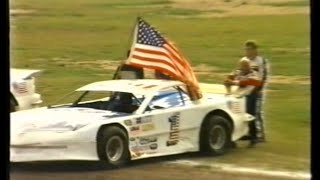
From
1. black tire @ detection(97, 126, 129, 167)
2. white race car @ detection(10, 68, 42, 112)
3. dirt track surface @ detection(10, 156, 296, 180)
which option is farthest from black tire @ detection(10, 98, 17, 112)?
black tire @ detection(97, 126, 129, 167)

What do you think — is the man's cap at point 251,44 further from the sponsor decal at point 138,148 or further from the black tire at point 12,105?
the black tire at point 12,105

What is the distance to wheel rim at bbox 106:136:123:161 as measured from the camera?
3273 millimetres

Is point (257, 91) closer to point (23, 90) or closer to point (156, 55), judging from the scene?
point (156, 55)

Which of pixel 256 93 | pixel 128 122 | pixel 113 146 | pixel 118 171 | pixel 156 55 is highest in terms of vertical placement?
pixel 156 55

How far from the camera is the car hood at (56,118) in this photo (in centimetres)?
328

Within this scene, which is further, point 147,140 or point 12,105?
point 12,105

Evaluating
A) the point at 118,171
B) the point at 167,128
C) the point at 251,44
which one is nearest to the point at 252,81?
the point at 251,44

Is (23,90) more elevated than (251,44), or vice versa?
(251,44)

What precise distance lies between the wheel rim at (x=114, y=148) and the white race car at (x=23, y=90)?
366 millimetres

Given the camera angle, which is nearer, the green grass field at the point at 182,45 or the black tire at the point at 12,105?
the green grass field at the point at 182,45

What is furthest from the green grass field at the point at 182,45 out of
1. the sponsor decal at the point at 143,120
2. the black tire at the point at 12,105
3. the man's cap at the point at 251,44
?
the sponsor decal at the point at 143,120

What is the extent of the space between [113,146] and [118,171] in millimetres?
→ 110

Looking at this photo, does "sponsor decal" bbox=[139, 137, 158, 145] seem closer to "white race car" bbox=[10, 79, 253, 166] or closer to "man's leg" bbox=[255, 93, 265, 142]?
"white race car" bbox=[10, 79, 253, 166]

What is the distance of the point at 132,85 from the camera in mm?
3342
